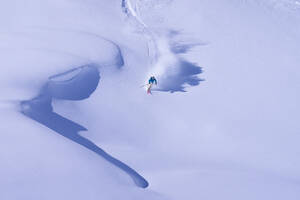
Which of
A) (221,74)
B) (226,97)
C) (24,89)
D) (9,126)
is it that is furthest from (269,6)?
(9,126)

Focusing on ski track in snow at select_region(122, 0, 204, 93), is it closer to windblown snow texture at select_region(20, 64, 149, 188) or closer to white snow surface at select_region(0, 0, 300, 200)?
white snow surface at select_region(0, 0, 300, 200)

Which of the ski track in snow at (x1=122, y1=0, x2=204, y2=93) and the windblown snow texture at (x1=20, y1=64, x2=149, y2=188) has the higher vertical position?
the ski track in snow at (x1=122, y1=0, x2=204, y2=93)

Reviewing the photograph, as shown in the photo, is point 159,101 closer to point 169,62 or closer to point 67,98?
point 67,98

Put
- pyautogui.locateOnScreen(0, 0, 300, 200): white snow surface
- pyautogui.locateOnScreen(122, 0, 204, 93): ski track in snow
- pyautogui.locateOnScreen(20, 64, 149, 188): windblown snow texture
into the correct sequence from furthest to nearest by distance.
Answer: pyautogui.locateOnScreen(122, 0, 204, 93): ski track in snow → pyautogui.locateOnScreen(20, 64, 149, 188): windblown snow texture → pyautogui.locateOnScreen(0, 0, 300, 200): white snow surface

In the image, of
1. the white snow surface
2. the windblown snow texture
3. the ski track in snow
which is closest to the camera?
the white snow surface

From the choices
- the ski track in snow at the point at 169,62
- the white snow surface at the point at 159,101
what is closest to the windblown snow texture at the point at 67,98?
the white snow surface at the point at 159,101

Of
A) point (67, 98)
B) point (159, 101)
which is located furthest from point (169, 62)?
point (67, 98)

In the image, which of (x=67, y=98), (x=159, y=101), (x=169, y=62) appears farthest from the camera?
(x=169, y=62)

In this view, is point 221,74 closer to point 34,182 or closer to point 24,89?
point 24,89

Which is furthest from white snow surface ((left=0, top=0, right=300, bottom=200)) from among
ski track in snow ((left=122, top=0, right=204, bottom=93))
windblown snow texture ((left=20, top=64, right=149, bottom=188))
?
windblown snow texture ((left=20, top=64, right=149, bottom=188))
